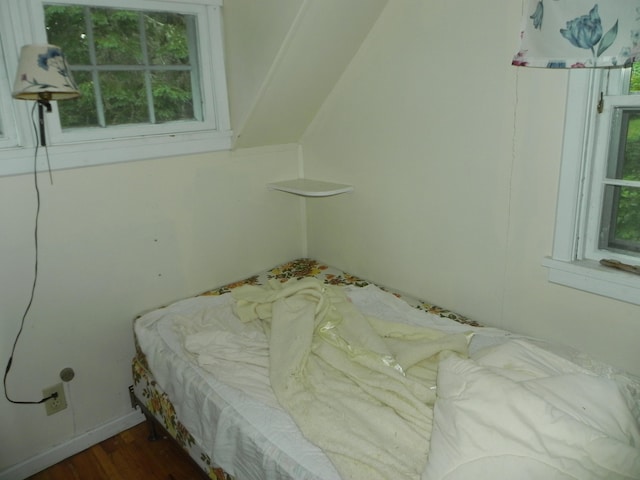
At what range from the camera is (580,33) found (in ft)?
4.27

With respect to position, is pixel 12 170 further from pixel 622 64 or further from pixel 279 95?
pixel 622 64

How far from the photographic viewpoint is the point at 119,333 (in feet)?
6.81

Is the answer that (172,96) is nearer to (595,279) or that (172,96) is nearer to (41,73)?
(41,73)

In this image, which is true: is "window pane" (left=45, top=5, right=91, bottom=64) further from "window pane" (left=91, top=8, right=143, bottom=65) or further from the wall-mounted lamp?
the wall-mounted lamp

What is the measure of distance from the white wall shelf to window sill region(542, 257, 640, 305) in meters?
1.00

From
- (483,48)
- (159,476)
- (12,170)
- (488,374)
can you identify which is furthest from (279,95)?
(159,476)

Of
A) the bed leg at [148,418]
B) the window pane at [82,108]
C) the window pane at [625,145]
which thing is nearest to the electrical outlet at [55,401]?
the bed leg at [148,418]

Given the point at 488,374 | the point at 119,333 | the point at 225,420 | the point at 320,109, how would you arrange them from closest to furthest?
the point at 488,374 → the point at 225,420 → the point at 119,333 → the point at 320,109

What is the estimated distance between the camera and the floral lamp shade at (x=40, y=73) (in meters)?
1.47

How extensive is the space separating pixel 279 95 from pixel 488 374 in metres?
1.46

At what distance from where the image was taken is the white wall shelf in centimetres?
226

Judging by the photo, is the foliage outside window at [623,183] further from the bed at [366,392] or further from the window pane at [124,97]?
the window pane at [124,97]

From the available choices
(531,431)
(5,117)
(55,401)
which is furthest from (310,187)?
(531,431)

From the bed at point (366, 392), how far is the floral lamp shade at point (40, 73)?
96cm
